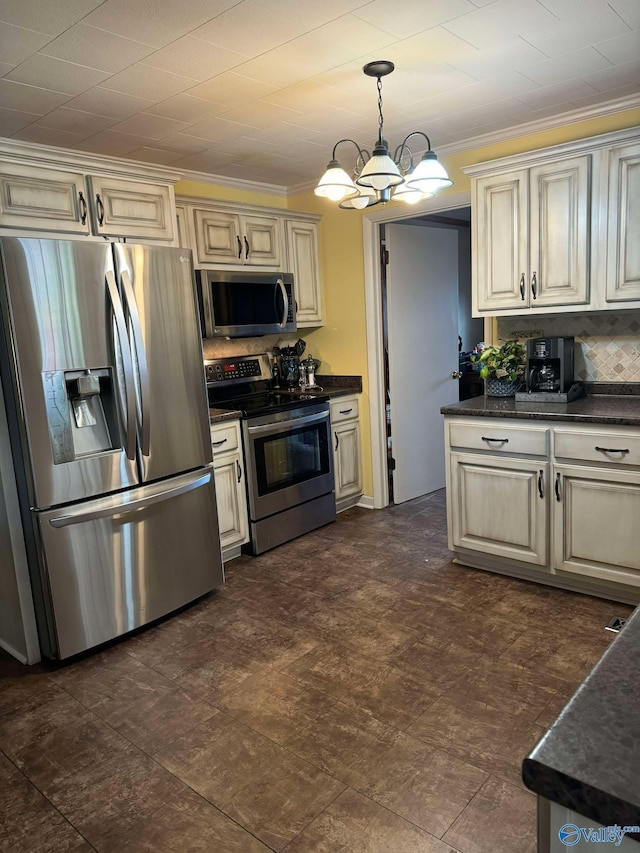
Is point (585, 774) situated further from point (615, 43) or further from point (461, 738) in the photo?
point (615, 43)

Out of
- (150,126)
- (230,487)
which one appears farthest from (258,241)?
(230,487)

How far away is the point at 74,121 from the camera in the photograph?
2762mm

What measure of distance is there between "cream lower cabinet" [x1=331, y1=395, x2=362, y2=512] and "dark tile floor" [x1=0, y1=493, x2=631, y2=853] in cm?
113

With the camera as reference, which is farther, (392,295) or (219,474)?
(392,295)

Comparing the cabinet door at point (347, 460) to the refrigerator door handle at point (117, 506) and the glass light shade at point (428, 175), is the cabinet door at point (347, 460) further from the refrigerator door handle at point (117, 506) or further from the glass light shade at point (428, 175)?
the glass light shade at point (428, 175)

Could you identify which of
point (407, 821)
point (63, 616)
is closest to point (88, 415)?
point (63, 616)

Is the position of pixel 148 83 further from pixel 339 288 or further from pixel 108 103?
pixel 339 288

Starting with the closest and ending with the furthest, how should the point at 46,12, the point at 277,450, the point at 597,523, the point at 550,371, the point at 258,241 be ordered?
the point at 46,12
the point at 597,523
the point at 550,371
the point at 277,450
the point at 258,241

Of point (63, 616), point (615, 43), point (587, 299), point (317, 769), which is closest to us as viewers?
point (317, 769)

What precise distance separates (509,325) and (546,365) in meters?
0.49

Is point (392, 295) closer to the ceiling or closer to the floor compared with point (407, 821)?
closer to the ceiling

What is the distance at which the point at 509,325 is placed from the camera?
3.56m

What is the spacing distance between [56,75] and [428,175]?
147cm

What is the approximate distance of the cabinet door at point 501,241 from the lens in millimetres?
3088
